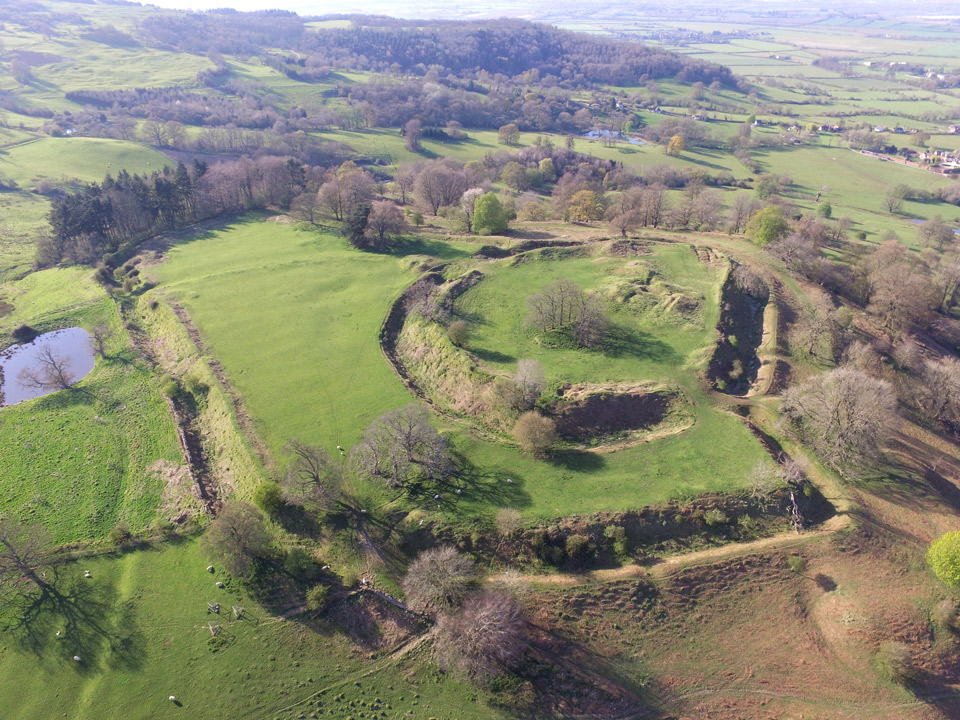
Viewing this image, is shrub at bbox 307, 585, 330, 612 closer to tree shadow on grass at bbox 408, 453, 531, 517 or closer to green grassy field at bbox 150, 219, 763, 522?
tree shadow on grass at bbox 408, 453, 531, 517

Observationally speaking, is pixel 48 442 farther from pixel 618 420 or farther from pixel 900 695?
pixel 900 695

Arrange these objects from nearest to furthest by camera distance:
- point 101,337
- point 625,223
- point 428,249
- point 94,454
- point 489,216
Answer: point 94,454, point 101,337, point 625,223, point 428,249, point 489,216

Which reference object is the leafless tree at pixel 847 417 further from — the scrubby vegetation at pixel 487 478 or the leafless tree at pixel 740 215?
the leafless tree at pixel 740 215

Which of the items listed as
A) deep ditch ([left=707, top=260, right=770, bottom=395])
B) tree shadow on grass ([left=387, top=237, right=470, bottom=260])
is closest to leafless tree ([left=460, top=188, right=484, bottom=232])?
tree shadow on grass ([left=387, top=237, right=470, bottom=260])

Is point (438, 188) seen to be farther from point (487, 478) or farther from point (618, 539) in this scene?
point (618, 539)

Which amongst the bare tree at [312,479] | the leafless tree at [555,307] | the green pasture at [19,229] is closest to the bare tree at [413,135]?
the green pasture at [19,229]

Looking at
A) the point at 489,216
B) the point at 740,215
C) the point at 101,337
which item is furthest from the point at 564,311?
the point at 101,337

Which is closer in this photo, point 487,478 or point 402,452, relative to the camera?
point 487,478
